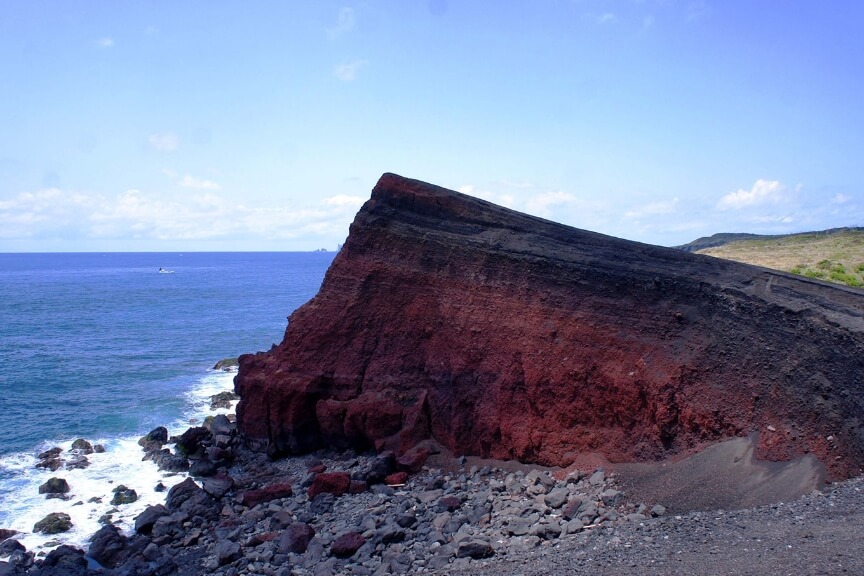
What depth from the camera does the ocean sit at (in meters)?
21.6

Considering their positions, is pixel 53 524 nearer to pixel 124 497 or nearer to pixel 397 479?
pixel 124 497

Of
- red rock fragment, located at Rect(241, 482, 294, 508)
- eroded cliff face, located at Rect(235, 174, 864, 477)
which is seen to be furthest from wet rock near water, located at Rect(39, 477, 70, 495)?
red rock fragment, located at Rect(241, 482, 294, 508)

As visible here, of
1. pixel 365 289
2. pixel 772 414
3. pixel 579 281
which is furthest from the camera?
pixel 365 289

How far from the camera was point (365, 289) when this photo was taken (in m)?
20.6

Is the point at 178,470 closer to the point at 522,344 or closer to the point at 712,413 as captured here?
the point at 522,344

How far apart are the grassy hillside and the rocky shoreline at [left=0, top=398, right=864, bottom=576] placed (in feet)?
66.8

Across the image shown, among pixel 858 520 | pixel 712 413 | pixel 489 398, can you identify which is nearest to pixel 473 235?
pixel 489 398

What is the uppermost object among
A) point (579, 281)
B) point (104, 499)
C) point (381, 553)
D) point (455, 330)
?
point (579, 281)

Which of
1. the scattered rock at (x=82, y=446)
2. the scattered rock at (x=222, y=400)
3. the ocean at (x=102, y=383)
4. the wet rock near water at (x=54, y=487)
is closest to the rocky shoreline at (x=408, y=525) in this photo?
the ocean at (x=102, y=383)

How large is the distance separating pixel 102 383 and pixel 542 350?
1137 inches

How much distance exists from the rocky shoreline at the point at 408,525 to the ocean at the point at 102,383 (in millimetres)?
1876

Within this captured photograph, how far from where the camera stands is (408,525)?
15.5m

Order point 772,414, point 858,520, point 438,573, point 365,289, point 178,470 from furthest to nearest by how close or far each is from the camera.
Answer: point 178,470, point 365,289, point 772,414, point 438,573, point 858,520

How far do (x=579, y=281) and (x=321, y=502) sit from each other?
8.35m
